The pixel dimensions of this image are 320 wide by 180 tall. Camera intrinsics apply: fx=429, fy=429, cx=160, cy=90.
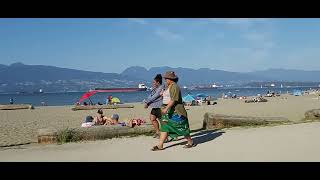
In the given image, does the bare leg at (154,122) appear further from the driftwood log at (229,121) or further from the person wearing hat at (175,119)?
the driftwood log at (229,121)

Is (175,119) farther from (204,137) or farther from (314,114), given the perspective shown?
(314,114)

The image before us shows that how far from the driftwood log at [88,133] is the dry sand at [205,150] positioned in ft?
1.69

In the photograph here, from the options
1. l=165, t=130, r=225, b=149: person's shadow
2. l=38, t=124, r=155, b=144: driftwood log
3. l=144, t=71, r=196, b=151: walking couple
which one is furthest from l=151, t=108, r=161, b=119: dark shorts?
l=144, t=71, r=196, b=151: walking couple

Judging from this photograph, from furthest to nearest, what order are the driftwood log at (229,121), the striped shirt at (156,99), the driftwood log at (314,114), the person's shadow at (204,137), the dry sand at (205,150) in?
the driftwood log at (314,114)
the driftwood log at (229,121)
the striped shirt at (156,99)
the person's shadow at (204,137)
the dry sand at (205,150)

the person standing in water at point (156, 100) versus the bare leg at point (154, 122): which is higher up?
the person standing in water at point (156, 100)

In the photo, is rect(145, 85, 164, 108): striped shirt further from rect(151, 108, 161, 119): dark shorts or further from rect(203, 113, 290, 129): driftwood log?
rect(203, 113, 290, 129): driftwood log

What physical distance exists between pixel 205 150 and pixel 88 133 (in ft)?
10.1

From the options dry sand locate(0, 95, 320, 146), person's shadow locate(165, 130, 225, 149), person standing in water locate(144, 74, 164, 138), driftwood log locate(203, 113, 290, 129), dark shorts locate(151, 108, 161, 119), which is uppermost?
person standing in water locate(144, 74, 164, 138)

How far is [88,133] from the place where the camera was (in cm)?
934

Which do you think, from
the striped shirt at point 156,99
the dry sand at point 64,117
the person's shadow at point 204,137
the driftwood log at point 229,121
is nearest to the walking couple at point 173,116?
the person's shadow at point 204,137

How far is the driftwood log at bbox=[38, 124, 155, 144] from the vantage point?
9.04 m

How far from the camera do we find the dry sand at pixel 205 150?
6.75m

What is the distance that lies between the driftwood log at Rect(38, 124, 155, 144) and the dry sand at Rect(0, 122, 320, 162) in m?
0.51
